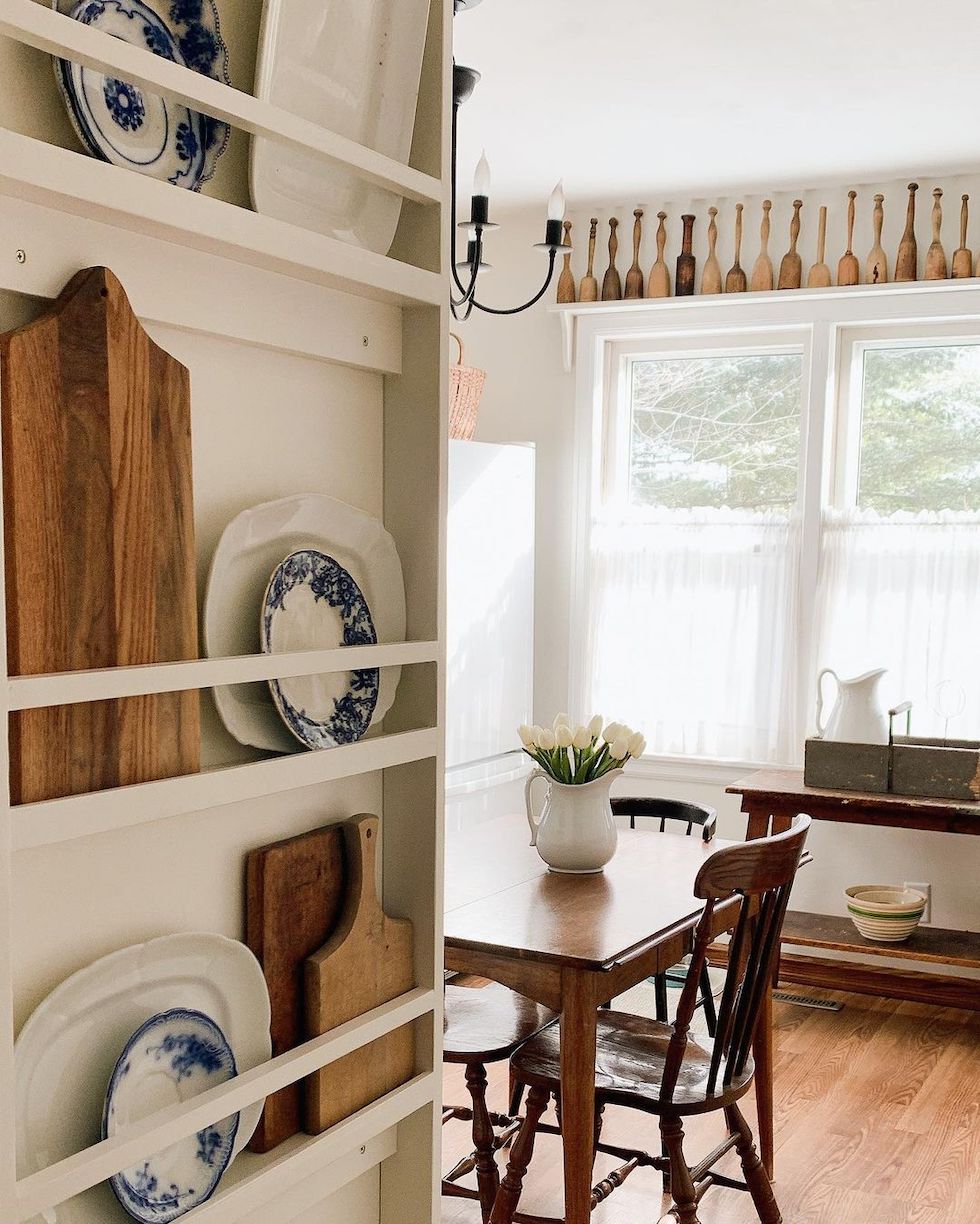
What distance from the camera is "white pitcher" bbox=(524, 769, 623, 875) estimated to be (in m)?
2.53

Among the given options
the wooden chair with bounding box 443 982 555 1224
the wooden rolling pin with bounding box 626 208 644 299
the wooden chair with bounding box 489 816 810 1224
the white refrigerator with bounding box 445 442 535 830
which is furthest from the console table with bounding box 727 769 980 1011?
the wooden rolling pin with bounding box 626 208 644 299

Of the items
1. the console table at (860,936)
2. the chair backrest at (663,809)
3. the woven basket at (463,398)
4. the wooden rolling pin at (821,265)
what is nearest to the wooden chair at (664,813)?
the chair backrest at (663,809)

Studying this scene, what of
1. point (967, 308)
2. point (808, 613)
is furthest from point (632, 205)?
point (808, 613)

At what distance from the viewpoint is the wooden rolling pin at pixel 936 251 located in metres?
4.00

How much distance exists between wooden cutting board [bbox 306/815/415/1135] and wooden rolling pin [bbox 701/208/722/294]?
3489mm

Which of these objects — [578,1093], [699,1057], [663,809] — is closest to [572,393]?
[663,809]

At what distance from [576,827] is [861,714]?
5.06 feet

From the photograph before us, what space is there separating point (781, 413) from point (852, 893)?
1583mm

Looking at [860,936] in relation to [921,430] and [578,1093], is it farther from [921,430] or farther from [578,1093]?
[578,1093]

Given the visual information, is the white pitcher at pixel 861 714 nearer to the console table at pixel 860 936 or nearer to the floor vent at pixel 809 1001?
the console table at pixel 860 936

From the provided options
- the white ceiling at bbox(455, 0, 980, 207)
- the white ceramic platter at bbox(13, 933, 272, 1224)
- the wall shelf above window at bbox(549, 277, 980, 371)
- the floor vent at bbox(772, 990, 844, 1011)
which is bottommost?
the floor vent at bbox(772, 990, 844, 1011)

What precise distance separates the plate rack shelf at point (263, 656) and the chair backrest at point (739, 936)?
96cm

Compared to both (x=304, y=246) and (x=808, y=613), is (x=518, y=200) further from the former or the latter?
(x=304, y=246)

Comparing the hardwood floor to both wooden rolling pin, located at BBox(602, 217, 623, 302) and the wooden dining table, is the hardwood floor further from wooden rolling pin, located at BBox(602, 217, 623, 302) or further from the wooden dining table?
wooden rolling pin, located at BBox(602, 217, 623, 302)
